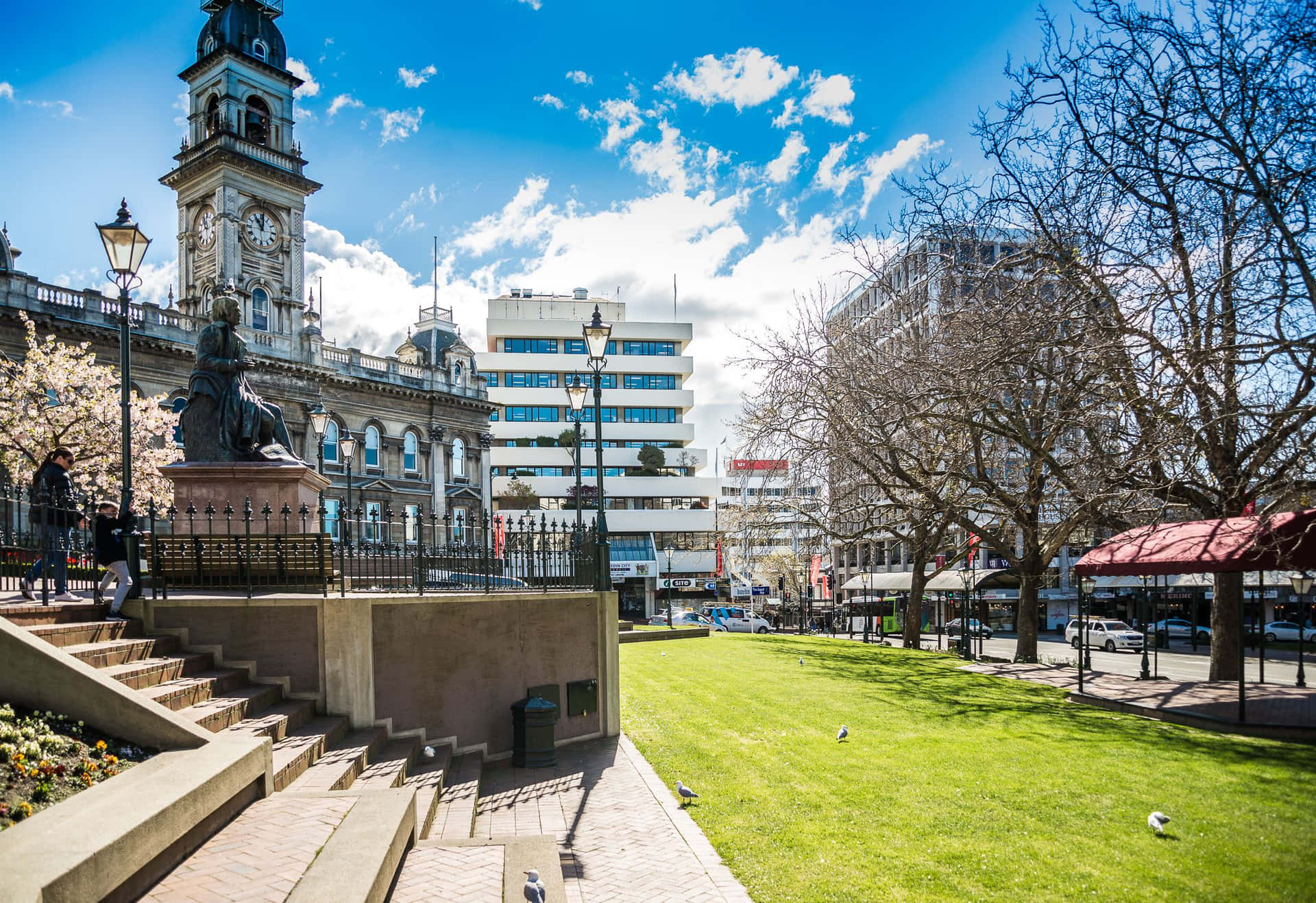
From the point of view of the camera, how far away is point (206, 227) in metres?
44.8

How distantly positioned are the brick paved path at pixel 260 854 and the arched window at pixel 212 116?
1916 inches

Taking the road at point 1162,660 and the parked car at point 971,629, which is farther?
the parked car at point 971,629

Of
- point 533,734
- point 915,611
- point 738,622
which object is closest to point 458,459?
point 738,622

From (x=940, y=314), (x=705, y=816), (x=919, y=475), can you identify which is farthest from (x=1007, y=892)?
(x=919, y=475)

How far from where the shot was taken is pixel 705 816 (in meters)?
8.26

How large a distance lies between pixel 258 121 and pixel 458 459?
2147 cm

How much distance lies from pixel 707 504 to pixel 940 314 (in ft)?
205

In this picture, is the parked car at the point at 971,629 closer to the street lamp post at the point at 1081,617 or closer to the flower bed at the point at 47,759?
→ the street lamp post at the point at 1081,617

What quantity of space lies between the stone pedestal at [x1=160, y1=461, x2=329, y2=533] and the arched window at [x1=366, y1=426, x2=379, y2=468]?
3719 cm

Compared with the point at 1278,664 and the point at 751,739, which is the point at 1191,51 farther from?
the point at 1278,664

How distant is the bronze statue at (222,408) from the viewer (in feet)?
42.0

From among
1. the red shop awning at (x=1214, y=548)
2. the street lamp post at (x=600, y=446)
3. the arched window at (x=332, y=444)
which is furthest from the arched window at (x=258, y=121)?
the red shop awning at (x=1214, y=548)

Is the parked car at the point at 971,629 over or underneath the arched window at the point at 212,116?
underneath

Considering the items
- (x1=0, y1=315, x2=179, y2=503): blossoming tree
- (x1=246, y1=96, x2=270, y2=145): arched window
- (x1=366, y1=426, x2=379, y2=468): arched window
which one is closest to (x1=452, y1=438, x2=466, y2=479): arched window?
(x1=366, y1=426, x2=379, y2=468): arched window
